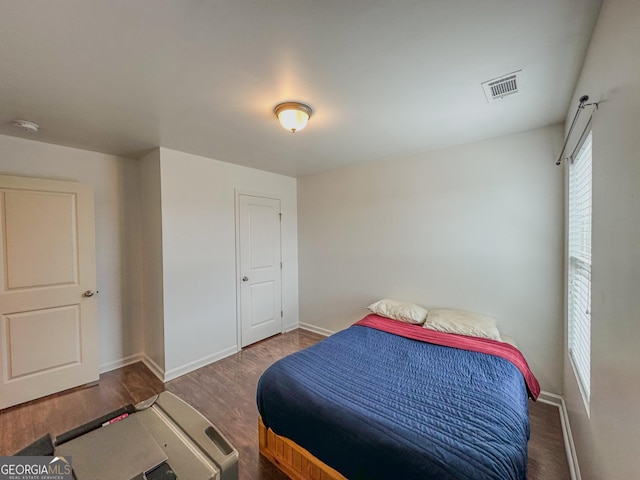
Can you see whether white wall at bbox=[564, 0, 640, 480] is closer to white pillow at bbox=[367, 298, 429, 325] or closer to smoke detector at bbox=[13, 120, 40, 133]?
white pillow at bbox=[367, 298, 429, 325]

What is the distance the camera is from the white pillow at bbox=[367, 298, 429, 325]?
8.95 feet

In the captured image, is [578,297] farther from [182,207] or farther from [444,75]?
[182,207]

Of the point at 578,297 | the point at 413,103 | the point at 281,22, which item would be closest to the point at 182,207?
the point at 281,22

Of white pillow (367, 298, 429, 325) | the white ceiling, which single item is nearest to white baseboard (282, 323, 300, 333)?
white pillow (367, 298, 429, 325)

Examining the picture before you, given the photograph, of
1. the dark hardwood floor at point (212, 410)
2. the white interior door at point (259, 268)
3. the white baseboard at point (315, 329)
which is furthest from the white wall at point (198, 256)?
the white baseboard at point (315, 329)

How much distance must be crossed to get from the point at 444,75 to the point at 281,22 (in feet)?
3.29

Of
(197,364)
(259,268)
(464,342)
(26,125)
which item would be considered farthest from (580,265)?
(26,125)

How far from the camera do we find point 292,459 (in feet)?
5.20

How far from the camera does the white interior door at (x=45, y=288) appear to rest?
7.43ft

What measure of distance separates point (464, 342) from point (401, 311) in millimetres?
711

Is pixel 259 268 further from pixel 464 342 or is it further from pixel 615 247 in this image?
pixel 615 247

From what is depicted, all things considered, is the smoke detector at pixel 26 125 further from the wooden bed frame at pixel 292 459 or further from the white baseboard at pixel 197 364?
the wooden bed frame at pixel 292 459

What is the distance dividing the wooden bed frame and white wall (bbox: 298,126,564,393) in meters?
2.00

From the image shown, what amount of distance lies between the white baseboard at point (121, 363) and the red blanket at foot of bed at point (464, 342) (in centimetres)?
269
